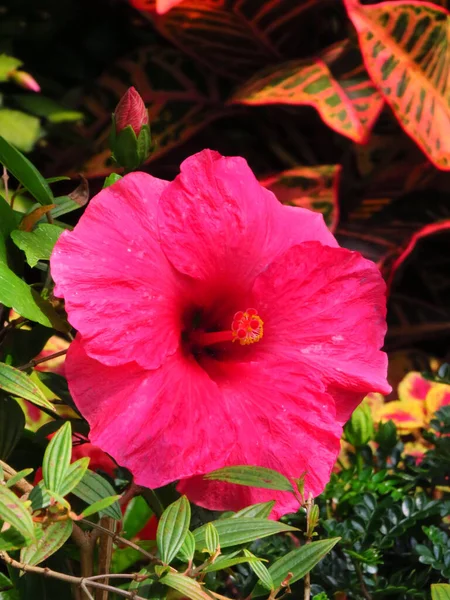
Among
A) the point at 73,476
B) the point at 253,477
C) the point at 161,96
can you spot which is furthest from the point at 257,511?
the point at 161,96

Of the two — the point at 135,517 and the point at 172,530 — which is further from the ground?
the point at 172,530

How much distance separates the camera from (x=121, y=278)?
1.71 feet

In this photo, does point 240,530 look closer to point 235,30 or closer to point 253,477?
point 253,477

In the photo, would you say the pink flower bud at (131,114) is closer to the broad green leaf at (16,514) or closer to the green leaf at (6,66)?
the broad green leaf at (16,514)

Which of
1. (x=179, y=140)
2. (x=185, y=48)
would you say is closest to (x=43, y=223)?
(x=179, y=140)

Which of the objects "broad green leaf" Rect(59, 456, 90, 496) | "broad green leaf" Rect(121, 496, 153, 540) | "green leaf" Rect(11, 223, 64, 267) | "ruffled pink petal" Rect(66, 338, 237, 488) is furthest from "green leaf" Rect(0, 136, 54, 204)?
"broad green leaf" Rect(121, 496, 153, 540)

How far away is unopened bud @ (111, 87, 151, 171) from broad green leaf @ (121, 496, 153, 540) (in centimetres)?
35

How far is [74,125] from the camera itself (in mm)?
1588

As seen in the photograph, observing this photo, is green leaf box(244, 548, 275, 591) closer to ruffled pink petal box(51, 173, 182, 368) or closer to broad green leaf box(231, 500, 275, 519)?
broad green leaf box(231, 500, 275, 519)

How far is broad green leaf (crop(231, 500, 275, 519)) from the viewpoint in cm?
50

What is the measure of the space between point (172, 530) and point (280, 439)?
0.13 metres

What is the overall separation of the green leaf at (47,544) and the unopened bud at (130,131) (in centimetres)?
31

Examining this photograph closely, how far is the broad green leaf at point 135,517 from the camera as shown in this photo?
0.76 m

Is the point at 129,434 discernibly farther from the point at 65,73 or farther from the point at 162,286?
the point at 65,73
